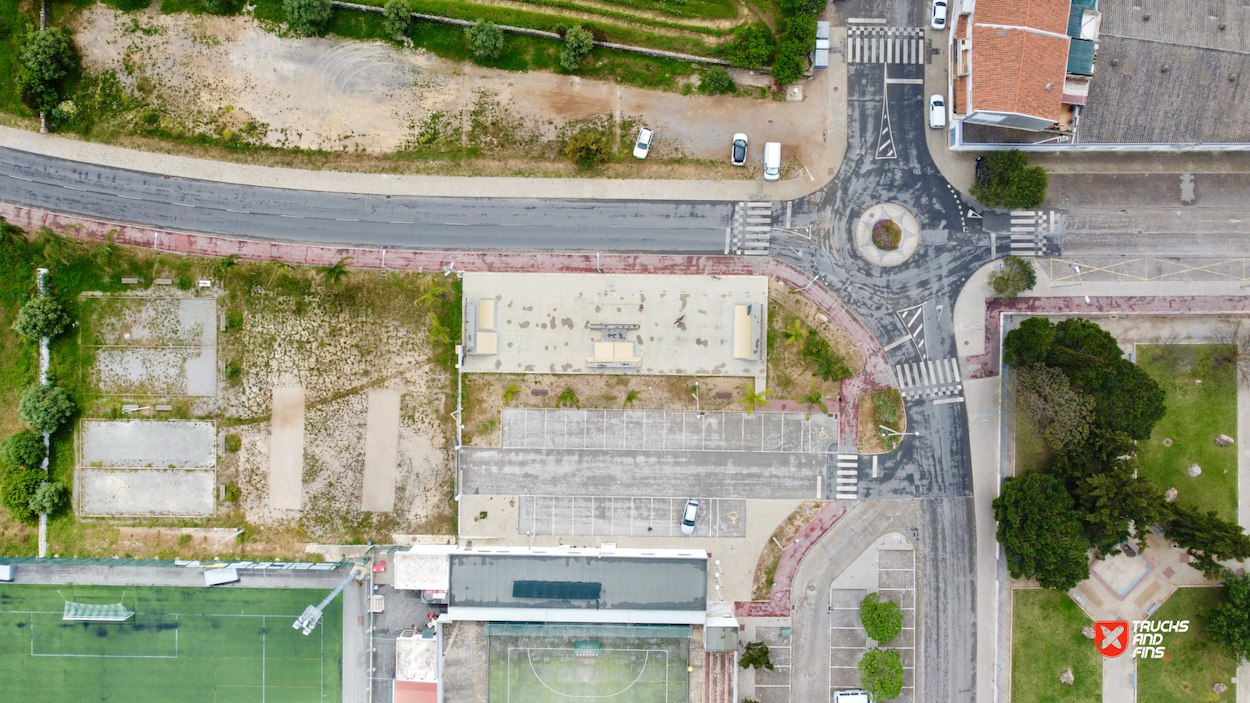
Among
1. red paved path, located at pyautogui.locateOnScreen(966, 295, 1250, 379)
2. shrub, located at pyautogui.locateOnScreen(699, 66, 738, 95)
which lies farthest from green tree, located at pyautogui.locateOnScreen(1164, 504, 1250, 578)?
shrub, located at pyautogui.locateOnScreen(699, 66, 738, 95)

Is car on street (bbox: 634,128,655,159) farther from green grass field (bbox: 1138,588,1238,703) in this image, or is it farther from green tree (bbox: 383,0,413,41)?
green grass field (bbox: 1138,588,1238,703)

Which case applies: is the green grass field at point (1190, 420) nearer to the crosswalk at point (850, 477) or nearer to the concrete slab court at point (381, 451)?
the crosswalk at point (850, 477)

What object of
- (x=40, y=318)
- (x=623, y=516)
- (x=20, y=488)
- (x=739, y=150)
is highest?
(x=739, y=150)

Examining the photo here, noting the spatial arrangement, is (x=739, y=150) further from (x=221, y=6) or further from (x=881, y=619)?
(x=221, y=6)

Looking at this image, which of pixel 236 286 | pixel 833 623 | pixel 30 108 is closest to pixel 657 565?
pixel 833 623

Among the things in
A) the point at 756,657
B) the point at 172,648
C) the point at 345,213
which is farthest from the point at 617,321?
the point at 172,648

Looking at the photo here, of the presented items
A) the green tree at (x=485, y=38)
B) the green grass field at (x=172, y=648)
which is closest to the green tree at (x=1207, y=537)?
the green tree at (x=485, y=38)
